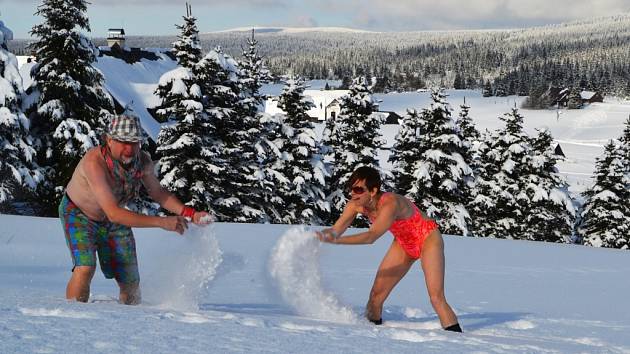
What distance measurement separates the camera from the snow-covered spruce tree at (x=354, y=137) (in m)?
27.8

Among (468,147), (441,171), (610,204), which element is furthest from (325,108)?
(441,171)

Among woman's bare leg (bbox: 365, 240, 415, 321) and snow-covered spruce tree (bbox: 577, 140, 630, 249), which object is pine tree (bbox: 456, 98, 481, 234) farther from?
woman's bare leg (bbox: 365, 240, 415, 321)

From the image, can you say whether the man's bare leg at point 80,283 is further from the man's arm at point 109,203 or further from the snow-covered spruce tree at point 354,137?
the snow-covered spruce tree at point 354,137

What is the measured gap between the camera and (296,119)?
27.8 m

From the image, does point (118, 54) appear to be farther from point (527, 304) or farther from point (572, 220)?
point (527, 304)

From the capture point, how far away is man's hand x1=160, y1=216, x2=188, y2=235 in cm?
493

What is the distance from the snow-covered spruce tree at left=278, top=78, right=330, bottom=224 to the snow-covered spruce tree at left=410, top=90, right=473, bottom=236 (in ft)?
13.3

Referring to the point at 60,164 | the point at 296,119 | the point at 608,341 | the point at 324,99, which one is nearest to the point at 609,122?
the point at 324,99

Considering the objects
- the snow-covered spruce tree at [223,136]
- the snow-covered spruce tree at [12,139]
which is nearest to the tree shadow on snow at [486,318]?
the snow-covered spruce tree at [223,136]

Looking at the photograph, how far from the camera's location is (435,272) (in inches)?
235

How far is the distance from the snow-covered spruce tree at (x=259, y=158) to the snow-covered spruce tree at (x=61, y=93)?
5451mm

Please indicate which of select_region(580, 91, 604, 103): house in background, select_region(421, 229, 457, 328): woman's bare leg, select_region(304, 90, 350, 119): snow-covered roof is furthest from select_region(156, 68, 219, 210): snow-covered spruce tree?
select_region(580, 91, 604, 103): house in background

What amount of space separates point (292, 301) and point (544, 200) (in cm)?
2742

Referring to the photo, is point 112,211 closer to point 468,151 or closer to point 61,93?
point 61,93
